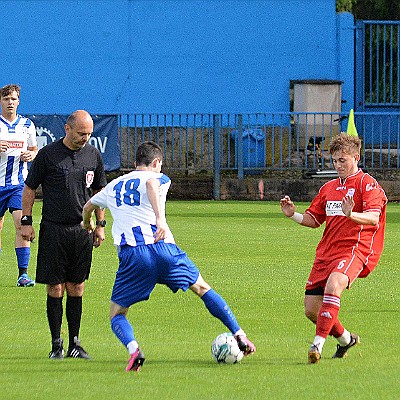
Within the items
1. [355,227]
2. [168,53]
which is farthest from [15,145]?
[168,53]

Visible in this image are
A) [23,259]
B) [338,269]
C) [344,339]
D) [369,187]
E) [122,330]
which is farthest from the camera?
[23,259]

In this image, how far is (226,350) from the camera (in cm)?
826

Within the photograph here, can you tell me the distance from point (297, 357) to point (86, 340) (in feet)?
5.98

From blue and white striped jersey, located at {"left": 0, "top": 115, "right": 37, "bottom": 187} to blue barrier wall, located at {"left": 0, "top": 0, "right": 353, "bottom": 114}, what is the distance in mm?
21155

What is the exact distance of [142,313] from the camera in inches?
433

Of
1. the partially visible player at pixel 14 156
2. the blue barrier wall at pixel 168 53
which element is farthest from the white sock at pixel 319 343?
the blue barrier wall at pixel 168 53

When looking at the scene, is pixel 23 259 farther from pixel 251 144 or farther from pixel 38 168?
pixel 251 144

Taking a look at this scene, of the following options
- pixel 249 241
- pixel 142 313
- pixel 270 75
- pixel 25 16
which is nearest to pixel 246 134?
pixel 270 75

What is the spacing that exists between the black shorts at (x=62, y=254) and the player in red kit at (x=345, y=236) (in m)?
1.51

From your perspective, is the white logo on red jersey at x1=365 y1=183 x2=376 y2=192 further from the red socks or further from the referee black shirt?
the referee black shirt

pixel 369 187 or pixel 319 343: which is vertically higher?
pixel 369 187

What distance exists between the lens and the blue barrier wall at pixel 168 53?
3538 centimetres

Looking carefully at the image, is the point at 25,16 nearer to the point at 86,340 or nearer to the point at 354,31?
the point at 354,31

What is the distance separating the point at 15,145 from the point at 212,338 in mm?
5382
